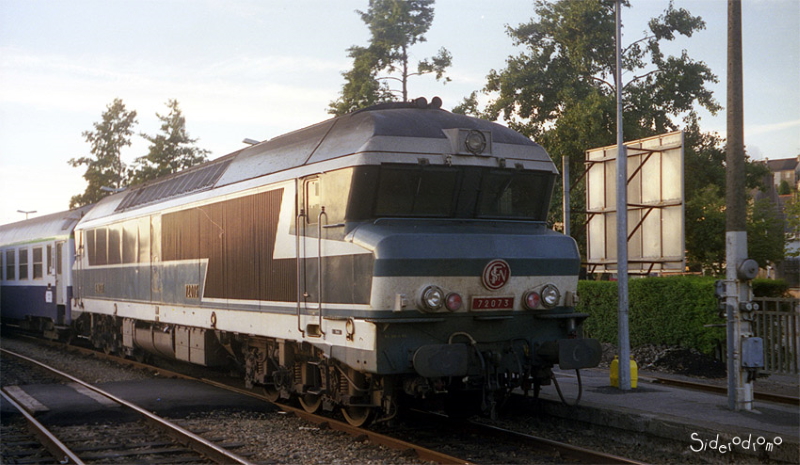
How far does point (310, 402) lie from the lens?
437 inches

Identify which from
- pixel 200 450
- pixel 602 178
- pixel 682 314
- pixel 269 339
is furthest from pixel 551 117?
pixel 200 450

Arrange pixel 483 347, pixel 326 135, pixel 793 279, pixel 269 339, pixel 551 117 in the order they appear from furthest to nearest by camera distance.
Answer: pixel 793 279 < pixel 551 117 < pixel 269 339 < pixel 326 135 < pixel 483 347

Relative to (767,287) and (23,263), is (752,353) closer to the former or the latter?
(767,287)

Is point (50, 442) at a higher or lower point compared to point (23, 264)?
lower

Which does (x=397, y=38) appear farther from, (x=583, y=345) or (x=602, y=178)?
(x=583, y=345)

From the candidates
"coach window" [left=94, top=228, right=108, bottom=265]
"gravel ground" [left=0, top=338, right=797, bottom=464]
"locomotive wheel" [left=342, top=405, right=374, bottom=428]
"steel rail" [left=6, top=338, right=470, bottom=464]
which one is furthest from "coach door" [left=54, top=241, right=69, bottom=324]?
"locomotive wheel" [left=342, top=405, right=374, bottom=428]

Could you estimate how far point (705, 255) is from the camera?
26.1 metres

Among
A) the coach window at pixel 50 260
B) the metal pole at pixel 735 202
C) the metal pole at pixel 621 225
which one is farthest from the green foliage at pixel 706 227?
the coach window at pixel 50 260

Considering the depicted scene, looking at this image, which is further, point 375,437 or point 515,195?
point 515,195

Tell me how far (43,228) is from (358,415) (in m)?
18.7

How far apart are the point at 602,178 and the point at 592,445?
579 centimetres

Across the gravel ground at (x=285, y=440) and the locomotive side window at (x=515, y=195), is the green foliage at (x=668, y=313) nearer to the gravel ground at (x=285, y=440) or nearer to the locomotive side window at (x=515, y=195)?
the locomotive side window at (x=515, y=195)

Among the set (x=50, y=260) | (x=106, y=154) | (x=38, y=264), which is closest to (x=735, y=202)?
(x=50, y=260)

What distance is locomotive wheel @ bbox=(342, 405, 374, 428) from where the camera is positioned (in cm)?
983
